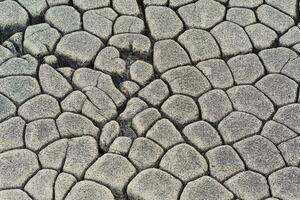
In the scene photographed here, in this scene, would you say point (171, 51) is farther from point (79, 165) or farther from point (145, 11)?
point (79, 165)

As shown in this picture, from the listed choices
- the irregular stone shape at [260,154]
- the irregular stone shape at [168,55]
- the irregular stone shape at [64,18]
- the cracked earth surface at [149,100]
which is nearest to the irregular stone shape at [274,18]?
the cracked earth surface at [149,100]

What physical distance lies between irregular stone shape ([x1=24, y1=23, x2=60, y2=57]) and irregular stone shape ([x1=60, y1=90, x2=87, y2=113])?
299mm

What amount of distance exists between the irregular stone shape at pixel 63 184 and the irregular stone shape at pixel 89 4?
1003mm

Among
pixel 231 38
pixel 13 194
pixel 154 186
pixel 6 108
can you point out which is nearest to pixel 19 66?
pixel 6 108

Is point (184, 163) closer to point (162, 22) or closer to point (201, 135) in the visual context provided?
point (201, 135)

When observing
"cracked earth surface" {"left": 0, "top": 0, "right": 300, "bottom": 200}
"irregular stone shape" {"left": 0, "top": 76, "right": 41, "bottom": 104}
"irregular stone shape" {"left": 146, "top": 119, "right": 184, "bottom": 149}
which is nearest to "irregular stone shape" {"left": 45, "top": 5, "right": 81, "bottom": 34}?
"cracked earth surface" {"left": 0, "top": 0, "right": 300, "bottom": 200}

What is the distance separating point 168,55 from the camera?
112 inches

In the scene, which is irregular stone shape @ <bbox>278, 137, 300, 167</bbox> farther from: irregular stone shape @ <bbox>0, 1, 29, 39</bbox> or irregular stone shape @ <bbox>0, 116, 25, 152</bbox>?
irregular stone shape @ <bbox>0, 1, 29, 39</bbox>

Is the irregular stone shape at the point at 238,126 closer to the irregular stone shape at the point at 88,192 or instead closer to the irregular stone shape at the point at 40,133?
the irregular stone shape at the point at 88,192

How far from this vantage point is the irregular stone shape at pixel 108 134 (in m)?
2.52

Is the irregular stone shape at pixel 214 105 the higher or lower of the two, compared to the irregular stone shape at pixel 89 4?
lower

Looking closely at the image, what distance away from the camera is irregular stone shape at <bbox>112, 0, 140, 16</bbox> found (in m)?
3.02

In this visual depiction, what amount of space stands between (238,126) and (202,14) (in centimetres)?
73

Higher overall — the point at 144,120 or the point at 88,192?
the point at 144,120
